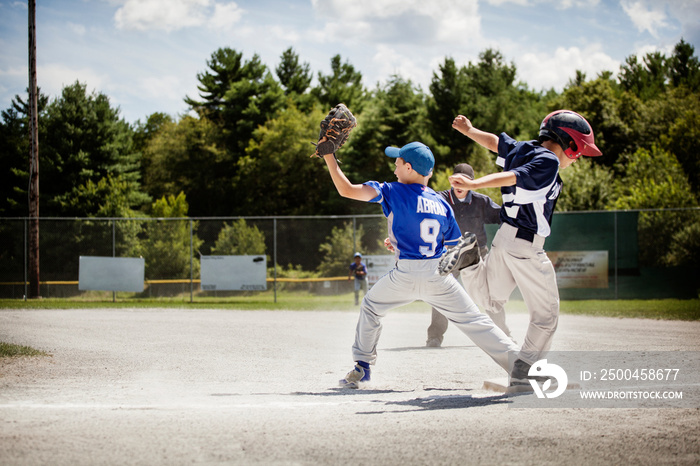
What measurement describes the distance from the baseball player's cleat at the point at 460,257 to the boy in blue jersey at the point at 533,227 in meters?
0.18

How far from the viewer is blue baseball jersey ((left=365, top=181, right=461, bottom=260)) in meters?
4.88

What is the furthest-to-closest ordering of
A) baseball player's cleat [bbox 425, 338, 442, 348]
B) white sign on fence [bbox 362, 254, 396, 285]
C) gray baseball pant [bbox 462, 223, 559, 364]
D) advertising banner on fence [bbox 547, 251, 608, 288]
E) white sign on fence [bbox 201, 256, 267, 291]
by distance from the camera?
white sign on fence [bbox 362, 254, 396, 285]
white sign on fence [bbox 201, 256, 267, 291]
advertising banner on fence [bbox 547, 251, 608, 288]
baseball player's cleat [bbox 425, 338, 442, 348]
gray baseball pant [bbox 462, 223, 559, 364]

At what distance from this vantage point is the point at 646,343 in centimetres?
819

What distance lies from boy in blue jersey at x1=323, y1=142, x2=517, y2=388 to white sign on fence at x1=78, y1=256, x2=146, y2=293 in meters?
13.8

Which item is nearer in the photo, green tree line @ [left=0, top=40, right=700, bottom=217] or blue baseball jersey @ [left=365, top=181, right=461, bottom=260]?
blue baseball jersey @ [left=365, top=181, right=461, bottom=260]

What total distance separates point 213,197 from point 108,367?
4054cm

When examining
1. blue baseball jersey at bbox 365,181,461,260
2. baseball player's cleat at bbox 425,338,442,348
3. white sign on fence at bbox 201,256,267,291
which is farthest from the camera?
white sign on fence at bbox 201,256,267,291

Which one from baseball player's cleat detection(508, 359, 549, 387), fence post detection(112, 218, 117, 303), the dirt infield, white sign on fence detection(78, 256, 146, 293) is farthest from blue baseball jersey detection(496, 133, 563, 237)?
fence post detection(112, 218, 117, 303)

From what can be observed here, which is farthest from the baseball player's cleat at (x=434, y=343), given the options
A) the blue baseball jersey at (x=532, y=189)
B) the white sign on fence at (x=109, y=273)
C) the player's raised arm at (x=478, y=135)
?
the white sign on fence at (x=109, y=273)

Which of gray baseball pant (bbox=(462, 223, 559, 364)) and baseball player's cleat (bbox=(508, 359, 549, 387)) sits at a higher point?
gray baseball pant (bbox=(462, 223, 559, 364))

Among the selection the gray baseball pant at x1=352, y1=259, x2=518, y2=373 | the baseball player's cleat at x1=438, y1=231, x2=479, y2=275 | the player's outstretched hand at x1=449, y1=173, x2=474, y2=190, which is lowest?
the gray baseball pant at x1=352, y1=259, x2=518, y2=373

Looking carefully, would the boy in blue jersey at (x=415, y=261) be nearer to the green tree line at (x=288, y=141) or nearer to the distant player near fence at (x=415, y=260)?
the distant player near fence at (x=415, y=260)

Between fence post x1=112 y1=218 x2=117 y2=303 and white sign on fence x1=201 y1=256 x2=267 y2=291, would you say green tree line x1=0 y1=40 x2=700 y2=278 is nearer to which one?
white sign on fence x1=201 y1=256 x2=267 y2=291

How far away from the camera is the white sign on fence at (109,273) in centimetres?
1752
